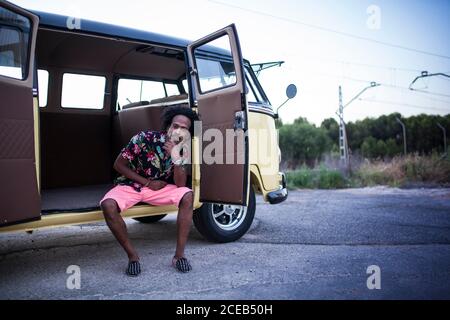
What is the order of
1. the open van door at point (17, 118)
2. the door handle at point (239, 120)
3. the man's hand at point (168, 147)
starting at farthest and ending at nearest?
the door handle at point (239, 120) → the man's hand at point (168, 147) → the open van door at point (17, 118)

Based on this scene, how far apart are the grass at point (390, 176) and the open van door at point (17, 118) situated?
9748mm

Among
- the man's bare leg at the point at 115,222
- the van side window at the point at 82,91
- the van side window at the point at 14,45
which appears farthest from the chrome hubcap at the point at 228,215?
the van side window at the point at 82,91

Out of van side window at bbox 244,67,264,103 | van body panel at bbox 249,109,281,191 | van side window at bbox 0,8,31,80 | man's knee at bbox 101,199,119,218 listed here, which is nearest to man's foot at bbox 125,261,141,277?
man's knee at bbox 101,199,119,218

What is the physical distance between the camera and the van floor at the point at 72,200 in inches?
134

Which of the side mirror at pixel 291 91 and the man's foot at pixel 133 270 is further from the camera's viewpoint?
the side mirror at pixel 291 91

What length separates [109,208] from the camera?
3.26 m

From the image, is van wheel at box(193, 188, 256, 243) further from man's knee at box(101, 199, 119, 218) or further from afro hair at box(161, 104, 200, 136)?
man's knee at box(101, 199, 119, 218)

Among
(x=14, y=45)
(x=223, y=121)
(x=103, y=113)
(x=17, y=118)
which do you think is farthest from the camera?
(x=103, y=113)

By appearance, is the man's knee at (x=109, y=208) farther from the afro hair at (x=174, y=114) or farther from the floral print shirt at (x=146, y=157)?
the afro hair at (x=174, y=114)

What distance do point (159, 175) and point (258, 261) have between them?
4.18ft

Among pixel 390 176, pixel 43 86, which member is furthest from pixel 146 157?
pixel 390 176

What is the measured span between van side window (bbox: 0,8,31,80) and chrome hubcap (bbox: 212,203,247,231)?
7.97 feet

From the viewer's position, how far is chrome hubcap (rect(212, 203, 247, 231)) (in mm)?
4496

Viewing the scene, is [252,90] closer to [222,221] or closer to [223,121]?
[223,121]
